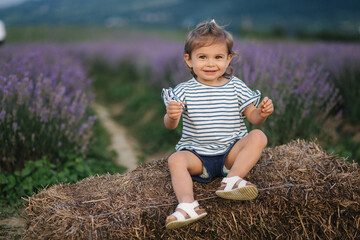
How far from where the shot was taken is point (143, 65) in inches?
385

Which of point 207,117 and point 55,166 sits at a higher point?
point 207,117

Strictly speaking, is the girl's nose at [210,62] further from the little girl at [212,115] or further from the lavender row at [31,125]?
the lavender row at [31,125]

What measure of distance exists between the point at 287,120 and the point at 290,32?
1783cm

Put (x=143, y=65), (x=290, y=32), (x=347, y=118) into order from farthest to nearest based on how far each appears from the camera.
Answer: (x=290, y=32) → (x=143, y=65) → (x=347, y=118)

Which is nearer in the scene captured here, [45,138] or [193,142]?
[193,142]

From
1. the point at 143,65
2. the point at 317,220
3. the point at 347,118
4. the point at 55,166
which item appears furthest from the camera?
the point at 143,65

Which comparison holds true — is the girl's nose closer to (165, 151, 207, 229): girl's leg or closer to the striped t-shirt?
the striped t-shirt

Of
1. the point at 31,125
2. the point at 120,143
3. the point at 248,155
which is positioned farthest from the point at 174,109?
the point at 120,143

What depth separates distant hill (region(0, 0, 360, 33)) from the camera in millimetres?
56328

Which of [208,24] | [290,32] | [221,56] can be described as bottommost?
[290,32]

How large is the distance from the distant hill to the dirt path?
45.0 meters

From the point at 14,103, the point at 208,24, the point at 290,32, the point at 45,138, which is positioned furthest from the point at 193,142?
the point at 290,32

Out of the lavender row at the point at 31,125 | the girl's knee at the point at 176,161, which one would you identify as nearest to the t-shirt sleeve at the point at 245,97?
the girl's knee at the point at 176,161

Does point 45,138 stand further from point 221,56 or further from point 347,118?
point 347,118
